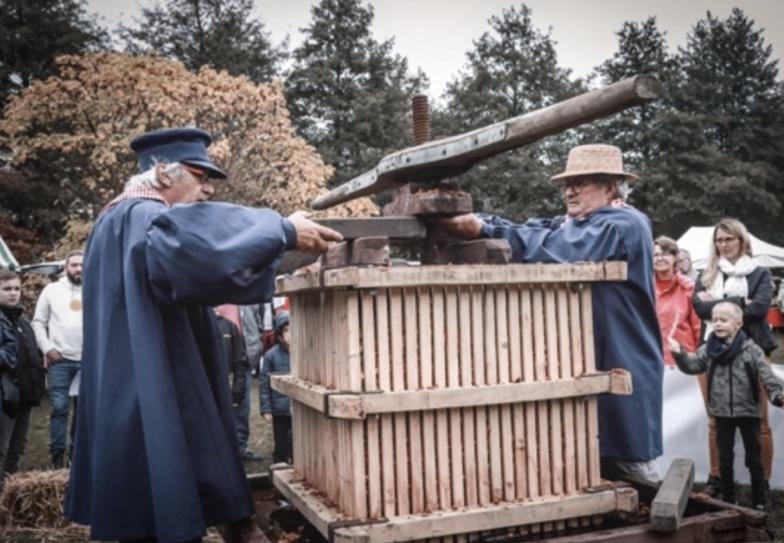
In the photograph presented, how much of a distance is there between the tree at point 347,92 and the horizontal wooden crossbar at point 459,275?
30023mm

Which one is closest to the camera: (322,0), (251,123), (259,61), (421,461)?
(421,461)

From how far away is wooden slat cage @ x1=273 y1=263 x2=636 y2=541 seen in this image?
220cm

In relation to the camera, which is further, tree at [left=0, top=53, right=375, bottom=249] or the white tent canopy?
the white tent canopy

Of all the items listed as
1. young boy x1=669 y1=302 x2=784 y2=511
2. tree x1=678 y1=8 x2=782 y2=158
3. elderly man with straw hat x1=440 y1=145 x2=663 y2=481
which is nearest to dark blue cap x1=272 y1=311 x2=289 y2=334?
young boy x1=669 y1=302 x2=784 y2=511

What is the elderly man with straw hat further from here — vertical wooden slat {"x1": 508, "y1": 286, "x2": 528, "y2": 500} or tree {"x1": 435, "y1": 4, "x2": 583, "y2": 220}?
tree {"x1": 435, "y1": 4, "x2": 583, "y2": 220}

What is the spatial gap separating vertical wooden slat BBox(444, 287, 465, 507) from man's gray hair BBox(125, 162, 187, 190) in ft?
4.04

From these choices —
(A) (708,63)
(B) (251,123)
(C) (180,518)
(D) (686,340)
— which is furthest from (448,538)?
(A) (708,63)

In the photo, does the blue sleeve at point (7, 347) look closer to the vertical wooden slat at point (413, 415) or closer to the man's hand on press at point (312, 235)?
the man's hand on press at point (312, 235)

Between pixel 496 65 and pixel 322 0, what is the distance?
1008 centimetres

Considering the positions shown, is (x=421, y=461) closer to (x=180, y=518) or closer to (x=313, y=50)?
(x=180, y=518)

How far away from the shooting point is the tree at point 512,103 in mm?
35062

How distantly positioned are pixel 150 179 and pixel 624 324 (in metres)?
2.01

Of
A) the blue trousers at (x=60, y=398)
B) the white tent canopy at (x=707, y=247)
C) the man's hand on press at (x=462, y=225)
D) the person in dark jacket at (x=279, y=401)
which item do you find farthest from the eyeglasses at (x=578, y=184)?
the white tent canopy at (x=707, y=247)

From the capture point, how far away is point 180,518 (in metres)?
2.28
